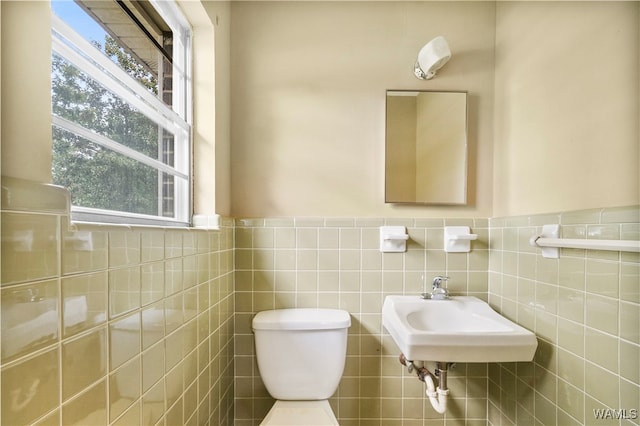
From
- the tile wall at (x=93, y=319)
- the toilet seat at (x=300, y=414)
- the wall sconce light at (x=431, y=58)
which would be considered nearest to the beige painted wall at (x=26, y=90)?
the tile wall at (x=93, y=319)

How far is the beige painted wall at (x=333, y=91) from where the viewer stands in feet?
5.17

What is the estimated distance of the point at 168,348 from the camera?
0.87 metres

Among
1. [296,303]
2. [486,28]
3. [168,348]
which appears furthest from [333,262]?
[486,28]

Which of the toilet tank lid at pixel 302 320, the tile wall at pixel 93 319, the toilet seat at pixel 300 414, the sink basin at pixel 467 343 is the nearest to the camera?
the tile wall at pixel 93 319

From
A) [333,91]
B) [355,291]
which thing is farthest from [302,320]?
[333,91]

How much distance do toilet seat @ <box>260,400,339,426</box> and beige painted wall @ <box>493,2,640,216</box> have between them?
4.00ft

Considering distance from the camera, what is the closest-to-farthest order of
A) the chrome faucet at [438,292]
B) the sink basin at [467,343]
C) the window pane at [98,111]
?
the window pane at [98,111] → the sink basin at [467,343] → the chrome faucet at [438,292]

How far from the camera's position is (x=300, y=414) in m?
1.28

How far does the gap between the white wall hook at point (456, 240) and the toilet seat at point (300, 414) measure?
942mm

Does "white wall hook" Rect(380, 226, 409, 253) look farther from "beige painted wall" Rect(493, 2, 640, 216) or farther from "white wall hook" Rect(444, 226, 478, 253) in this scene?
"beige painted wall" Rect(493, 2, 640, 216)

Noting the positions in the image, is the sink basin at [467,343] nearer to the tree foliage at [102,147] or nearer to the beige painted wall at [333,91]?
the beige painted wall at [333,91]

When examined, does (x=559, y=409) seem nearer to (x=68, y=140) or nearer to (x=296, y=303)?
(x=296, y=303)

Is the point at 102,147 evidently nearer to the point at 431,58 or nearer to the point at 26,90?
the point at 26,90

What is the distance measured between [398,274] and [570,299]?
0.68 m
